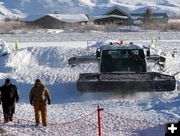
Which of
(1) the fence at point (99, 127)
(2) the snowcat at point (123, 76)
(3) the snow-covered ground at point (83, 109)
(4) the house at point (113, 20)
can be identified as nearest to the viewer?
(1) the fence at point (99, 127)

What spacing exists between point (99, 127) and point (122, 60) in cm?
715

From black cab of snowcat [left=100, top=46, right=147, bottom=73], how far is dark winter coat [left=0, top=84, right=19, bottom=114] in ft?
19.2

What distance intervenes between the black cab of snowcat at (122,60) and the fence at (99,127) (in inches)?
196

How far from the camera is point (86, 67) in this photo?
24297 millimetres

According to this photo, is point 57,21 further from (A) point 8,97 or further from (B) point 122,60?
(A) point 8,97

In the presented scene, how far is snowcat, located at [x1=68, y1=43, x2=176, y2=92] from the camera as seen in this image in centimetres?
1692

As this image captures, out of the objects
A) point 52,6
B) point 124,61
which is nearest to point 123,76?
point 124,61

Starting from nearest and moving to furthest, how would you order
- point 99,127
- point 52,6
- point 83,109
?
1. point 99,127
2. point 83,109
3. point 52,6

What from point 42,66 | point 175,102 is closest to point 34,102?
point 175,102

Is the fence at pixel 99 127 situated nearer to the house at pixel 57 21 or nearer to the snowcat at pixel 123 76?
the snowcat at pixel 123 76

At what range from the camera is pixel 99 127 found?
12.0 m

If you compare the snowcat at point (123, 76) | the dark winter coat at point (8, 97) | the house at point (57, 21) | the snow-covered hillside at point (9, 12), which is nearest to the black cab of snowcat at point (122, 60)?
the snowcat at point (123, 76)

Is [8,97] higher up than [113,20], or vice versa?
[113,20]

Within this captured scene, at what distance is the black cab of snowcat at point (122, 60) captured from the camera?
1881 centimetres
